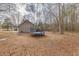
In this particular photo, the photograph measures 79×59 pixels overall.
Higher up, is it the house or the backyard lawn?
the house

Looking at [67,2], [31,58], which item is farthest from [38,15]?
[31,58]

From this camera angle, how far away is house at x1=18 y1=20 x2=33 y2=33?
2.12m

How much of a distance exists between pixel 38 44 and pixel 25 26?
25 centimetres

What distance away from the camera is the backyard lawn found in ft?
6.97

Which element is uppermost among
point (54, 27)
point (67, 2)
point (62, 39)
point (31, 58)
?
point (67, 2)

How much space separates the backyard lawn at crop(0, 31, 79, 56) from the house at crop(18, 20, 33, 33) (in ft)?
0.15

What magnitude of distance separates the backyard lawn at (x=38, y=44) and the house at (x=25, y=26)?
0.05 metres

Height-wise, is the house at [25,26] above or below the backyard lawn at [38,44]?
above

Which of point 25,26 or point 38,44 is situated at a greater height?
point 25,26

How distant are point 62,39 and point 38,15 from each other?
39 cm

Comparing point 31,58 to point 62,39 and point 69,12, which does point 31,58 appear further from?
point 69,12

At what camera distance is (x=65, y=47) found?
2131mm

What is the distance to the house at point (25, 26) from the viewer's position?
2121 millimetres

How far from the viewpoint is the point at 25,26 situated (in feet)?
6.98
